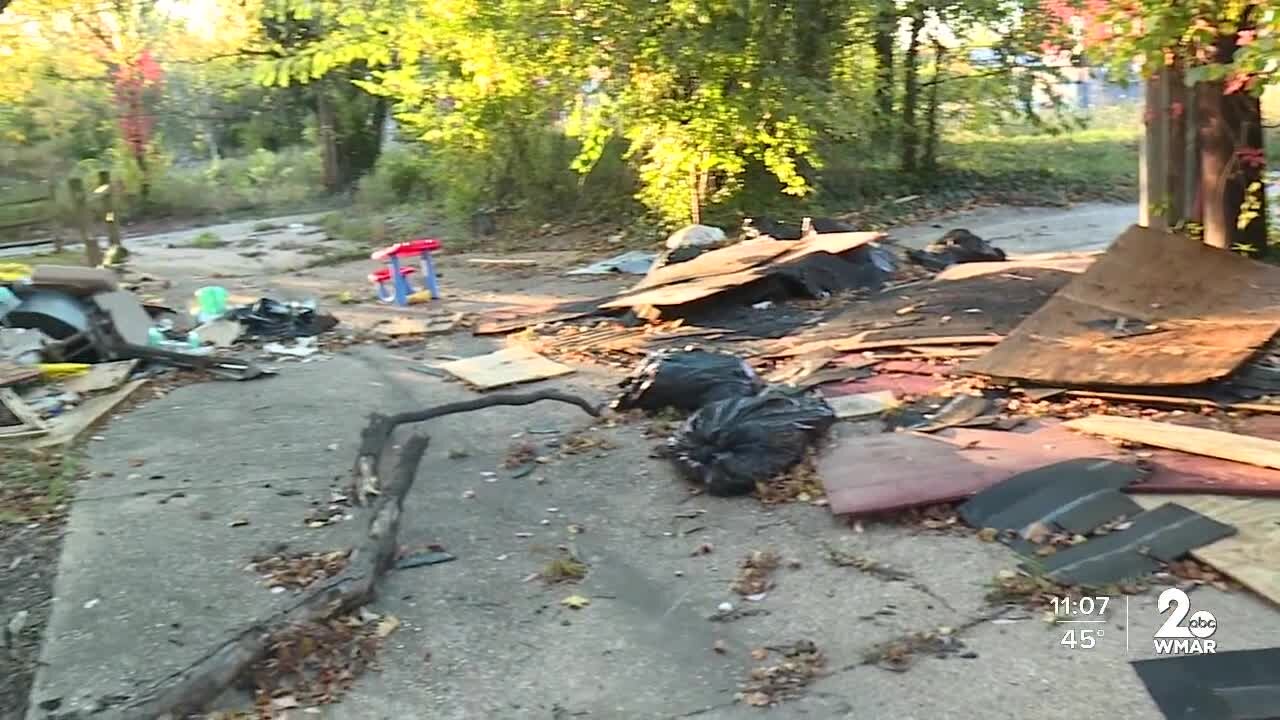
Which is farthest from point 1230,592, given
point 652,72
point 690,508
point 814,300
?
point 652,72

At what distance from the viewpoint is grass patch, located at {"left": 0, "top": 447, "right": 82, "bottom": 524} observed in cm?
534

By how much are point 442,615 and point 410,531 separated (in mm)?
877

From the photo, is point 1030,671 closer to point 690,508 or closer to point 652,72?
point 690,508

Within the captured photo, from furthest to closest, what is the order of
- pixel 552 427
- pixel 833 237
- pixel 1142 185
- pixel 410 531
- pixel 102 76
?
pixel 102 76 → pixel 833 237 → pixel 1142 185 → pixel 552 427 → pixel 410 531

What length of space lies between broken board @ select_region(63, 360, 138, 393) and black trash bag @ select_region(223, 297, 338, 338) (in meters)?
1.45

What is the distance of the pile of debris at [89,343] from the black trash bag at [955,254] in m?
5.23

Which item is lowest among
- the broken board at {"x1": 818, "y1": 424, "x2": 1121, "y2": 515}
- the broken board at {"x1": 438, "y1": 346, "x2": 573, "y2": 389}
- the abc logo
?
the abc logo

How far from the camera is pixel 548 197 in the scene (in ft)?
52.6

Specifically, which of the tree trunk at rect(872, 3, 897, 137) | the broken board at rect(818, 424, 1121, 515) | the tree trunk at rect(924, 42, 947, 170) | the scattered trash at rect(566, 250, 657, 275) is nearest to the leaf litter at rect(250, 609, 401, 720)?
the broken board at rect(818, 424, 1121, 515)

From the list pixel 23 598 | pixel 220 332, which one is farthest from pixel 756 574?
pixel 220 332

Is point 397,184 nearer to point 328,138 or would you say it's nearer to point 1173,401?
point 328,138

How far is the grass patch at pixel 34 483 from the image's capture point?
5.34 meters

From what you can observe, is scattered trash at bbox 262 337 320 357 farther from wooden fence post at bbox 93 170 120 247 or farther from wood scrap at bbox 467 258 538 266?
wooden fence post at bbox 93 170 120 247

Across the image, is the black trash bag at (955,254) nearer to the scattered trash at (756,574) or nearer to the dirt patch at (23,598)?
the scattered trash at (756,574)
